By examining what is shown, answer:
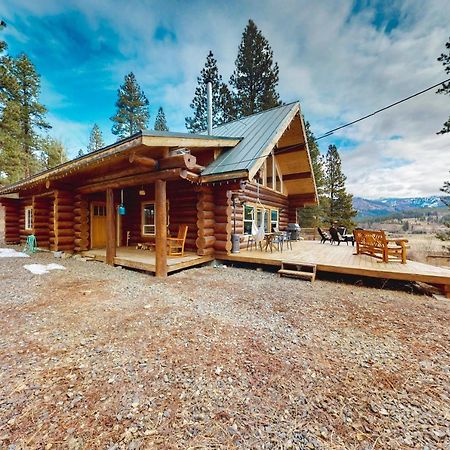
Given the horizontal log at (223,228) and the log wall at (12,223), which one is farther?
the log wall at (12,223)

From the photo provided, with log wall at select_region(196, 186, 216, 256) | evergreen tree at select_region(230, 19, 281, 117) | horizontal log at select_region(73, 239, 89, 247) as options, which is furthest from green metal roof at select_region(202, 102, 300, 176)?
evergreen tree at select_region(230, 19, 281, 117)

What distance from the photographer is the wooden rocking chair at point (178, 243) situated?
7826 millimetres

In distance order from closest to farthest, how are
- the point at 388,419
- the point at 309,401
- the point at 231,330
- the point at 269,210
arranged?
the point at 388,419, the point at 309,401, the point at 231,330, the point at 269,210

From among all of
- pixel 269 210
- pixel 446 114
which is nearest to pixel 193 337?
pixel 269 210

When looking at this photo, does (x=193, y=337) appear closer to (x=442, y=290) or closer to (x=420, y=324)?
(x=420, y=324)

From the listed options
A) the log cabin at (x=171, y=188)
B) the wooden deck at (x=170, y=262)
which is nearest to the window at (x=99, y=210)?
the log cabin at (x=171, y=188)

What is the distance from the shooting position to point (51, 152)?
72.6 ft

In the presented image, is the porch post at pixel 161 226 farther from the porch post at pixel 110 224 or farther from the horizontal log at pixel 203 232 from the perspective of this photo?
the porch post at pixel 110 224

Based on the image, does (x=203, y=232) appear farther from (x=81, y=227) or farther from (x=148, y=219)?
(x=81, y=227)

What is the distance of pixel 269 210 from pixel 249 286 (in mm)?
6886

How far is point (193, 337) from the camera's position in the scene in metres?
3.04

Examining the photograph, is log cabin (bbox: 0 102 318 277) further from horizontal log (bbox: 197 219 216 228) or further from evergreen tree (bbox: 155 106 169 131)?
evergreen tree (bbox: 155 106 169 131)

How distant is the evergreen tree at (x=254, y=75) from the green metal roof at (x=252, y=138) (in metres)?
10.5

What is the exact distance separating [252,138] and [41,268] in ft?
28.2
